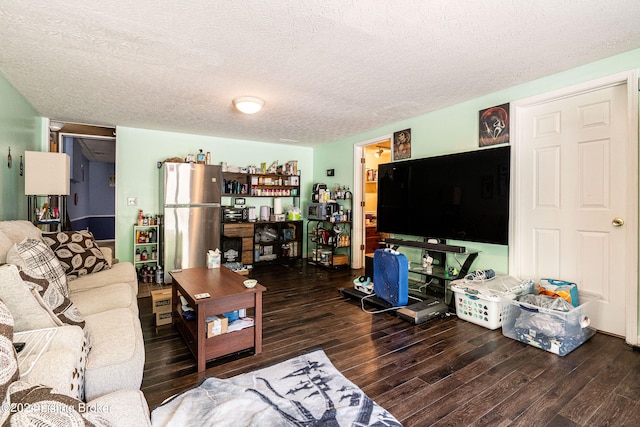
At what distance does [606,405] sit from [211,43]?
3433 millimetres

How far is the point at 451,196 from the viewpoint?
131 inches

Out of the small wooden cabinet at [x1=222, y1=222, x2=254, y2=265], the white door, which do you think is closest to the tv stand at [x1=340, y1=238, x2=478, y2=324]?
the white door

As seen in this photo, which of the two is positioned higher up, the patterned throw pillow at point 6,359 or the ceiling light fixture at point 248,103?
the ceiling light fixture at point 248,103

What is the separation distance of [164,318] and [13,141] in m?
2.40

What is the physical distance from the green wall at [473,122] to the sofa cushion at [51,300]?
3.58 m

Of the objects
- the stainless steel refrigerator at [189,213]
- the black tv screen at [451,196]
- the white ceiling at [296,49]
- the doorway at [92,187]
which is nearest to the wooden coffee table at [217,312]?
the white ceiling at [296,49]

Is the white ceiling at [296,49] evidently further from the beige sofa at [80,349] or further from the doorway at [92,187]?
the doorway at [92,187]

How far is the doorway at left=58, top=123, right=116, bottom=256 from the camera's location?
20.9 ft

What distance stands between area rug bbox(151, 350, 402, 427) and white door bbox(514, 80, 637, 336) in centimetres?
233

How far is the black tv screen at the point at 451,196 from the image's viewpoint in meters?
2.94

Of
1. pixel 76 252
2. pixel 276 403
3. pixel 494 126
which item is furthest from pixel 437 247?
pixel 76 252

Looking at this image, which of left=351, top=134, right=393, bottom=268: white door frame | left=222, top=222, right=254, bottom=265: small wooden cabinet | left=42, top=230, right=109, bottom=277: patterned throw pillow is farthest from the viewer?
left=351, top=134, right=393, bottom=268: white door frame

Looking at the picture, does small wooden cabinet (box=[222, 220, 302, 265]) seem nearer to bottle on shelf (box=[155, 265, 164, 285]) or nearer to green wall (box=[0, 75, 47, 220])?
bottle on shelf (box=[155, 265, 164, 285])

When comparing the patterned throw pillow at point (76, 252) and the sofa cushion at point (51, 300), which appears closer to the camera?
the sofa cushion at point (51, 300)
